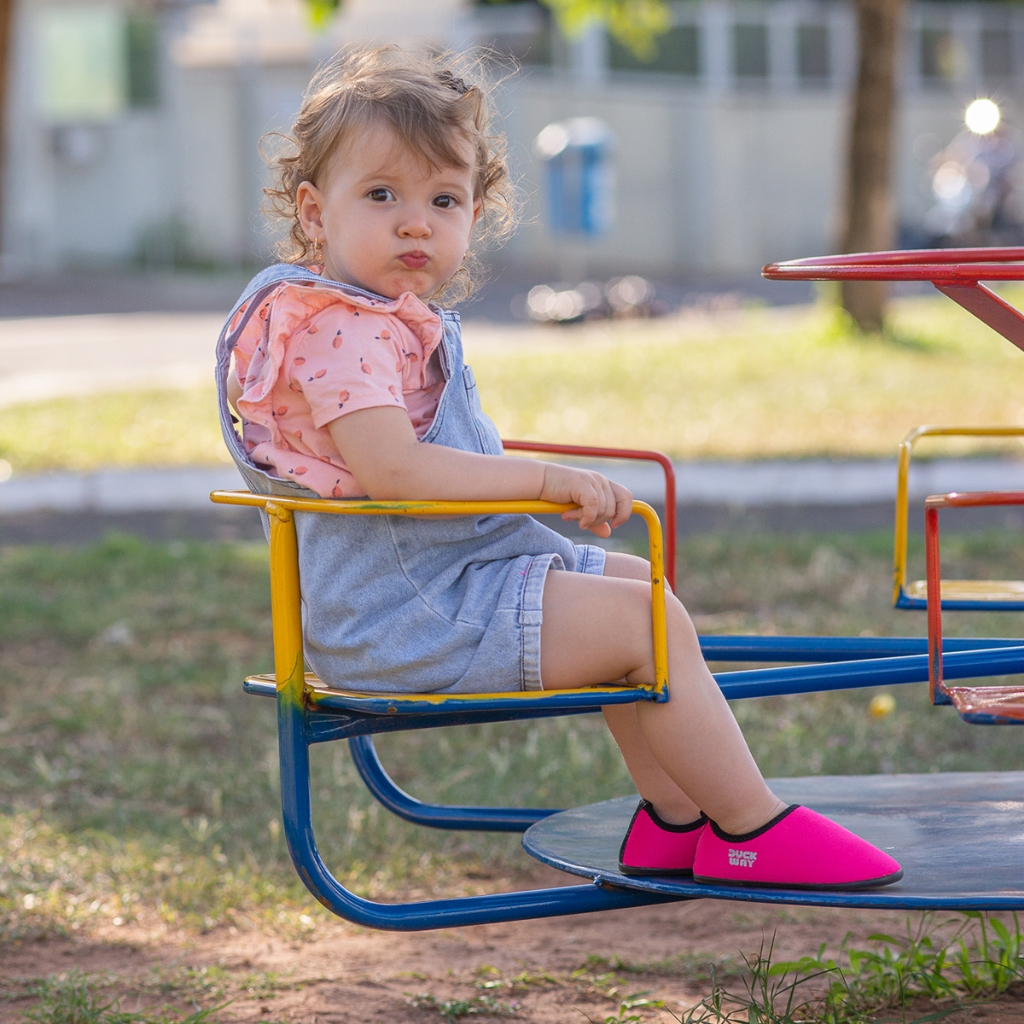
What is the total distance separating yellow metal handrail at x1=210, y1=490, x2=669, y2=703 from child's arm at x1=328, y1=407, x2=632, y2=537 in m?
0.04

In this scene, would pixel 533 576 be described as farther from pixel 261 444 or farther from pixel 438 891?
pixel 438 891

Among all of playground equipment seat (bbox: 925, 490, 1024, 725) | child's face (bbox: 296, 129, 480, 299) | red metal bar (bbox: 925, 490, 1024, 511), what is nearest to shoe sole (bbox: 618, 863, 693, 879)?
playground equipment seat (bbox: 925, 490, 1024, 725)

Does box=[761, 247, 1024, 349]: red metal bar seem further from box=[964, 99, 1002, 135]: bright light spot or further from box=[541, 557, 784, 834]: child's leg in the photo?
box=[964, 99, 1002, 135]: bright light spot

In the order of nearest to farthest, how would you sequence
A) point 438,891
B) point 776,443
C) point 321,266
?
point 321,266
point 438,891
point 776,443

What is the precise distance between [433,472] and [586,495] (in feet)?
0.68

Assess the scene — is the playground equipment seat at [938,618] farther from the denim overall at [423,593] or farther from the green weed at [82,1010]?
the green weed at [82,1010]

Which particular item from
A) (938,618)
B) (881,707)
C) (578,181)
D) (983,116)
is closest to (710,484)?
(881,707)

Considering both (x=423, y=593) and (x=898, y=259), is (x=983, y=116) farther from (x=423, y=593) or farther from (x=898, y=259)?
(x=423, y=593)

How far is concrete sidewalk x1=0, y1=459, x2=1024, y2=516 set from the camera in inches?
253

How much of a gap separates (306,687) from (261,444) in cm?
34

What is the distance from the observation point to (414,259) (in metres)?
2.17

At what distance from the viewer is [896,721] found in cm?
387

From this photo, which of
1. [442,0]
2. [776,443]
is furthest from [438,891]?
[442,0]

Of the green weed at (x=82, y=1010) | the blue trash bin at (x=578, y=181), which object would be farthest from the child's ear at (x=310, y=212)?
the blue trash bin at (x=578, y=181)
